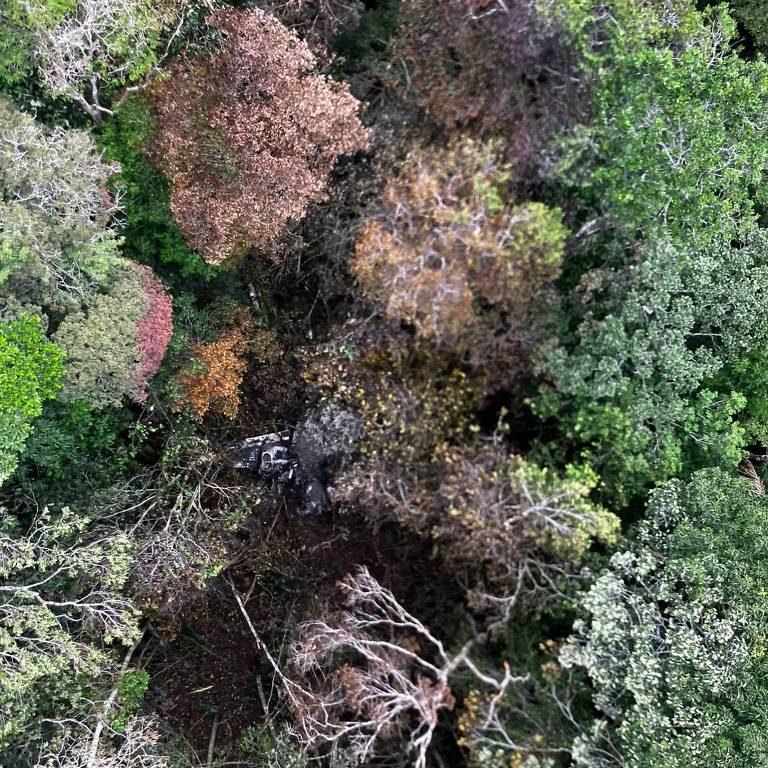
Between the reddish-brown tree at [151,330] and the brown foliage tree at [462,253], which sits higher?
the brown foliage tree at [462,253]

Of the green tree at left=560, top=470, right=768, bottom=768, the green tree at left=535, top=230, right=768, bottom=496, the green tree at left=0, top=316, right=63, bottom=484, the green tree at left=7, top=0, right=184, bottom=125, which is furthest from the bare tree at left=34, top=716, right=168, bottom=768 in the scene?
the green tree at left=7, top=0, right=184, bottom=125

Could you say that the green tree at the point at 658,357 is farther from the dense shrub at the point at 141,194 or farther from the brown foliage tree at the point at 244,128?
the dense shrub at the point at 141,194

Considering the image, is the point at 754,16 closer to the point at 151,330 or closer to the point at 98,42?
the point at 98,42

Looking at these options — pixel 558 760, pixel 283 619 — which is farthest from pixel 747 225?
pixel 283 619

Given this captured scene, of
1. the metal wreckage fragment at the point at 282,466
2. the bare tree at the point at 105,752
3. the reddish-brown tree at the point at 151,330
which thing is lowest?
the bare tree at the point at 105,752

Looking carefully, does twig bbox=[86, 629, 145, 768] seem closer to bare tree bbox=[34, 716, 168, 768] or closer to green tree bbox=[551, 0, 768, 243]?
bare tree bbox=[34, 716, 168, 768]

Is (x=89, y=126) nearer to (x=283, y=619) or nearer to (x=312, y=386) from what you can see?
(x=312, y=386)

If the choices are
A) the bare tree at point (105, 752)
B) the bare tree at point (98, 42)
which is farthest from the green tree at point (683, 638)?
the bare tree at point (98, 42)
